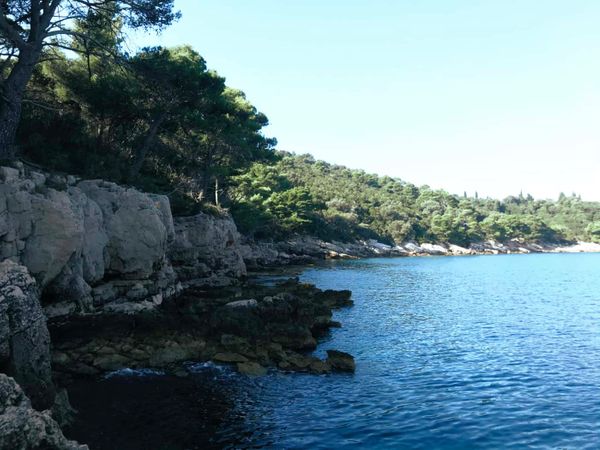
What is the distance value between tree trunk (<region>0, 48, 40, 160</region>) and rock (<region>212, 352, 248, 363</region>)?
1357 cm

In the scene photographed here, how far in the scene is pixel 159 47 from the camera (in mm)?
31797

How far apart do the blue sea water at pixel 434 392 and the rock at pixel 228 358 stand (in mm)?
818

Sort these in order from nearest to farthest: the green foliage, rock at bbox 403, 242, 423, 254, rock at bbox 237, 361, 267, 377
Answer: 1. rock at bbox 237, 361, 267, 377
2. the green foliage
3. rock at bbox 403, 242, 423, 254

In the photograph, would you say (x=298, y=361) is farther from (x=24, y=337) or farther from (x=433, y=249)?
(x=433, y=249)

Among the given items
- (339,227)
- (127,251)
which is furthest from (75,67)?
(339,227)

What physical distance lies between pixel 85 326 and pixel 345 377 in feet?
39.6

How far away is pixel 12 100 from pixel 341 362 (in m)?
20.4

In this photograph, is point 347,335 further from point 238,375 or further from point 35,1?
point 35,1

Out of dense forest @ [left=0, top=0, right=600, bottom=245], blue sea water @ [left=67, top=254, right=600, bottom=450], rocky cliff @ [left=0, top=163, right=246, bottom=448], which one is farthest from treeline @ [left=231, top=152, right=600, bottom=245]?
blue sea water @ [left=67, top=254, right=600, bottom=450]

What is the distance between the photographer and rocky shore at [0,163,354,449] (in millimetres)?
11695

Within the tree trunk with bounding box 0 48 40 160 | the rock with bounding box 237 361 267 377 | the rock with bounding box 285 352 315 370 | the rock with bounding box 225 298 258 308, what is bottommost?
the rock with bounding box 237 361 267 377

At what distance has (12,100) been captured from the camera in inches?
837

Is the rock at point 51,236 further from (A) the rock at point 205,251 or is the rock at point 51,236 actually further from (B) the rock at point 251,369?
(A) the rock at point 205,251

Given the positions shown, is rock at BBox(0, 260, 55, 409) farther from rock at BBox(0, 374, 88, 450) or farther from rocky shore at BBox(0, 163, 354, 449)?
rock at BBox(0, 374, 88, 450)
